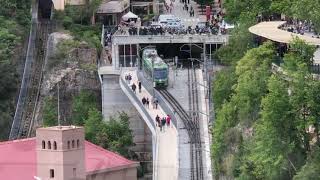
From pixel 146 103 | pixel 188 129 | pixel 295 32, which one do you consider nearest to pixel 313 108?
pixel 295 32

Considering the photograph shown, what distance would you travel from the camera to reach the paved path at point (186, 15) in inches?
2689

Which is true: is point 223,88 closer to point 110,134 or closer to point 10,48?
point 110,134

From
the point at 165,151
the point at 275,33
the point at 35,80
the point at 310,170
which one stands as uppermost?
the point at 275,33

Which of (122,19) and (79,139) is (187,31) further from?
(79,139)

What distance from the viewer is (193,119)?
53938 mm

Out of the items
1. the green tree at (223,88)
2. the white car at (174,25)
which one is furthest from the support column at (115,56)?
the green tree at (223,88)

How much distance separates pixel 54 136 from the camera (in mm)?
48031

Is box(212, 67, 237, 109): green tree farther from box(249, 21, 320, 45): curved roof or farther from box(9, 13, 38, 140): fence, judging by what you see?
box(9, 13, 38, 140): fence

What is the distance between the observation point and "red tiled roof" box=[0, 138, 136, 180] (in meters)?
50.2

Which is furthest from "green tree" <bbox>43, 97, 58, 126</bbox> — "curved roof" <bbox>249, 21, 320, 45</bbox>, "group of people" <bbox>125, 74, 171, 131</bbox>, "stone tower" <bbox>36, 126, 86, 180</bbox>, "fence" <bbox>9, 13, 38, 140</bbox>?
"curved roof" <bbox>249, 21, 320, 45</bbox>

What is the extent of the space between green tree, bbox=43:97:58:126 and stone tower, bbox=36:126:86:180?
1105 cm

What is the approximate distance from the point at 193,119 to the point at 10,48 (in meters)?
14.1

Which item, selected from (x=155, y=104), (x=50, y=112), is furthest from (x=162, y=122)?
(x=50, y=112)

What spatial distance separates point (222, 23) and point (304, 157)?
25.2 metres
